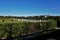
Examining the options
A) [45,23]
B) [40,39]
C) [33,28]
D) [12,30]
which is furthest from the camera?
[45,23]

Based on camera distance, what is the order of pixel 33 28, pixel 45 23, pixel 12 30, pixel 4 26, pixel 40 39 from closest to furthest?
pixel 40 39 < pixel 4 26 < pixel 12 30 < pixel 33 28 < pixel 45 23

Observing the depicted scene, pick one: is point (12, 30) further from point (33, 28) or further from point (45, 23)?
point (45, 23)

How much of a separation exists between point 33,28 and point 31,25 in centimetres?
92

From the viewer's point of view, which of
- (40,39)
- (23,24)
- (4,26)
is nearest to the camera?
(40,39)

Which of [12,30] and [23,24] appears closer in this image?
[12,30]

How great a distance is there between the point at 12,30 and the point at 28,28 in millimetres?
3598

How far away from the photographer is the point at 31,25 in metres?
21.0

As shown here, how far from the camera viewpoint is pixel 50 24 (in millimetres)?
26938

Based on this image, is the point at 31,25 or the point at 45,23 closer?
the point at 31,25

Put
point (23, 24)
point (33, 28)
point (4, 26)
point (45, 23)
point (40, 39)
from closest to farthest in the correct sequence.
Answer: point (40, 39) → point (4, 26) → point (23, 24) → point (33, 28) → point (45, 23)

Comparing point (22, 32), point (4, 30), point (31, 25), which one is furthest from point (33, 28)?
point (4, 30)

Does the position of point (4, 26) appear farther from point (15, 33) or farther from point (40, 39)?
point (40, 39)

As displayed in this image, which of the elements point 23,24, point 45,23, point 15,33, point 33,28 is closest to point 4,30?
point 15,33

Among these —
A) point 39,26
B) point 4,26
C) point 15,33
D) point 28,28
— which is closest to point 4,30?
point 4,26
